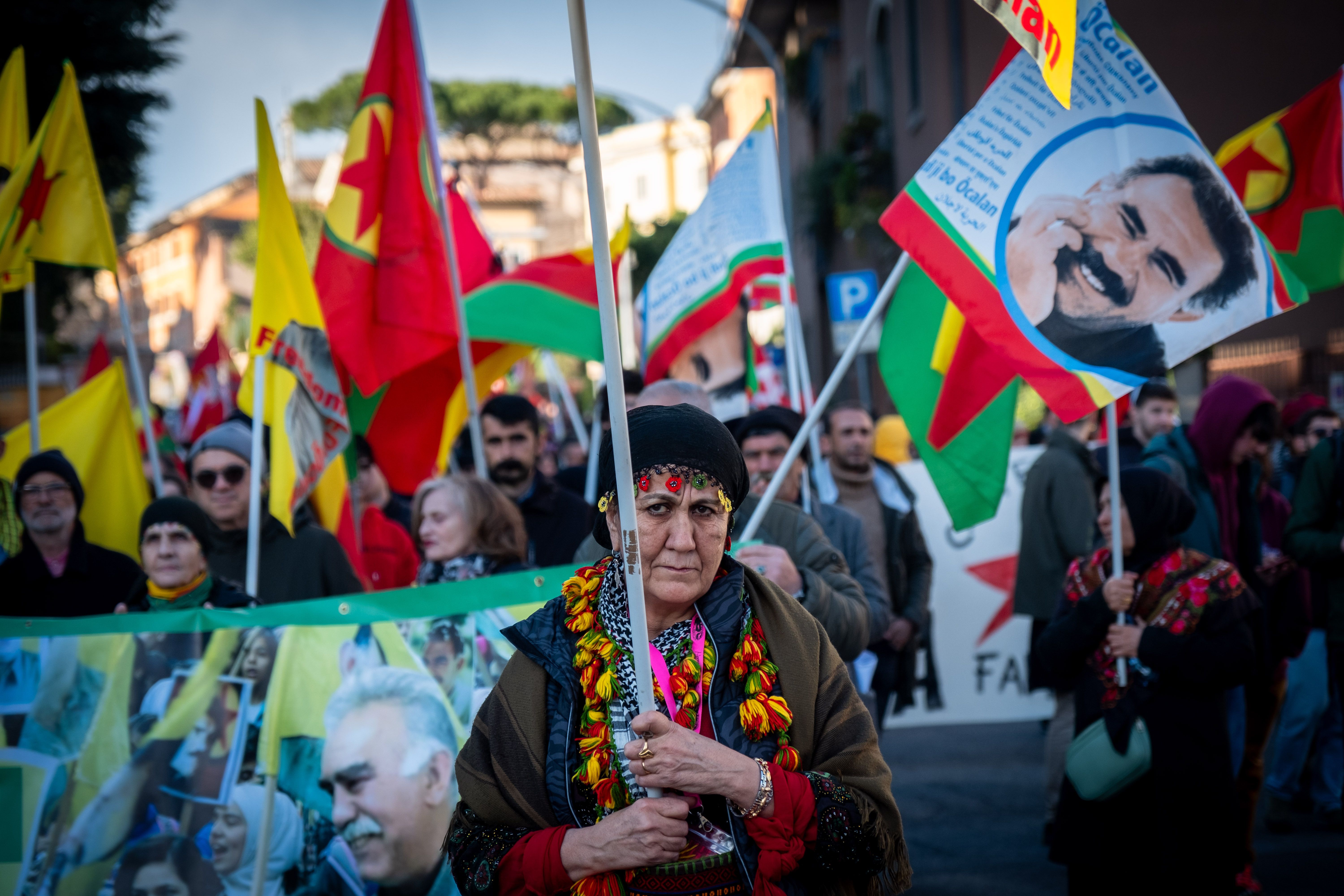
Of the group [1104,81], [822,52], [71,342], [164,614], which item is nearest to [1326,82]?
[1104,81]

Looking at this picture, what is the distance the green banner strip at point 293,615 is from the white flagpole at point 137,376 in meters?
1.79

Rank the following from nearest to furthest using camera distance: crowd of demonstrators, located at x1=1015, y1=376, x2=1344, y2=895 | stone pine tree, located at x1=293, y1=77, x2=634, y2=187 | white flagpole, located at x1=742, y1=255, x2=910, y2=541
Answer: white flagpole, located at x1=742, y1=255, x2=910, y2=541
crowd of demonstrators, located at x1=1015, y1=376, x2=1344, y2=895
stone pine tree, located at x1=293, y1=77, x2=634, y2=187

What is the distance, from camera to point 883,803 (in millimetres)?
2275

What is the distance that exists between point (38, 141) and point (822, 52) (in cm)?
2202

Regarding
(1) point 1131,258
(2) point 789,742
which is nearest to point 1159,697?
(1) point 1131,258

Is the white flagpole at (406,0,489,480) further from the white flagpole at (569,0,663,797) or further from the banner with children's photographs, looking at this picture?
the white flagpole at (569,0,663,797)

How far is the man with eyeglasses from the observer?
185 inches

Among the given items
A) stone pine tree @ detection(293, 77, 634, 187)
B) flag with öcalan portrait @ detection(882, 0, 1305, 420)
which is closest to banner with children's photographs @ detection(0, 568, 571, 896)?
flag with öcalan portrait @ detection(882, 0, 1305, 420)

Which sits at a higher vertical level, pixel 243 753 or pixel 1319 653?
pixel 243 753

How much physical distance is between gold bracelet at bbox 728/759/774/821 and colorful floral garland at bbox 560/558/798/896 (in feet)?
0.28

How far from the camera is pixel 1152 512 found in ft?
13.0

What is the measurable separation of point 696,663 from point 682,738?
211 millimetres

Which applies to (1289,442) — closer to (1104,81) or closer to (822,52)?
(1104,81)

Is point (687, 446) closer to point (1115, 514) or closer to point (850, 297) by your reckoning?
point (1115, 514)
